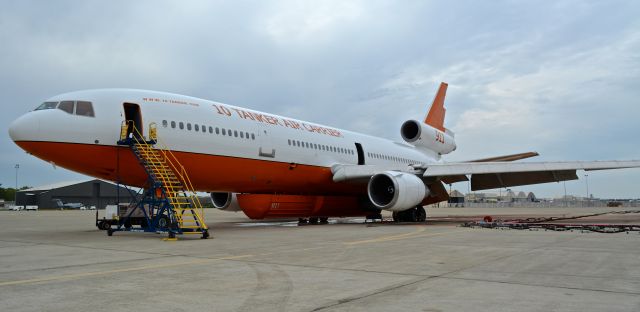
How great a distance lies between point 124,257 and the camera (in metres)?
8.47

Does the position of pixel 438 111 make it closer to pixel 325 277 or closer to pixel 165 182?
pixel 165 182

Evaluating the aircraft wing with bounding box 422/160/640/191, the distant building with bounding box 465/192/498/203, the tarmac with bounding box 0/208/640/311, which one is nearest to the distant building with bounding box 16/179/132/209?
the aircraft wing with bounding box 422/160/640/191

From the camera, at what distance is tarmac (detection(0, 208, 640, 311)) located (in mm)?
4699

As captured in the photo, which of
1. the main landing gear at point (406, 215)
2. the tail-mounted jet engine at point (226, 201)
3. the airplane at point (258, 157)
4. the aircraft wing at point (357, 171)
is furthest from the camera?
the main landing gear at point (406, 215)

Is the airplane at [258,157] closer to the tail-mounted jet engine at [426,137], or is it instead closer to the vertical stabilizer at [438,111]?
the tail-mounted jet engine at [426,137]

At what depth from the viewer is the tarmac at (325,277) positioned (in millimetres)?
4699

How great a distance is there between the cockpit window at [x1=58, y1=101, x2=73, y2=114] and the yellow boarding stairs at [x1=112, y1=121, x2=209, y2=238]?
1.36 meters

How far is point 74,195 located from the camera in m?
78.9

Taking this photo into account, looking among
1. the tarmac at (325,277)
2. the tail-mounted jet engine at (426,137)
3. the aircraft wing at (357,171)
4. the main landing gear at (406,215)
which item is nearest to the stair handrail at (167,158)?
the tarmac at (325,277)

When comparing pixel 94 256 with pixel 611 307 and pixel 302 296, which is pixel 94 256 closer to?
pixel 302 296

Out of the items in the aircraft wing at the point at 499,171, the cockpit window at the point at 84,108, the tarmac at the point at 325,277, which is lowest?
the tarmac at the point at 325,277

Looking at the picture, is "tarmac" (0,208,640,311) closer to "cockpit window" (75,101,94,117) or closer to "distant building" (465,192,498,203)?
"cockpit window" (75,101,94,117)

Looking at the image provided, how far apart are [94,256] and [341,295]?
17.8 feet

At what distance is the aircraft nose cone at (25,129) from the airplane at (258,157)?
0.03 meters
